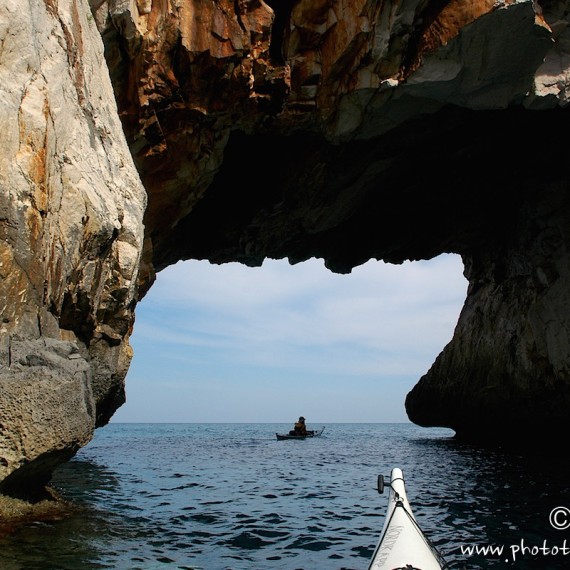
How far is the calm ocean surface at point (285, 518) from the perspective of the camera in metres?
8.34

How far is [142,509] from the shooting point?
41.0ft

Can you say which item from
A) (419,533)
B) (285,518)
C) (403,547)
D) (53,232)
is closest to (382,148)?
(285,518)

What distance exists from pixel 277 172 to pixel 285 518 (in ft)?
44.8

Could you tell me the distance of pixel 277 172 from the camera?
2144 centimetres

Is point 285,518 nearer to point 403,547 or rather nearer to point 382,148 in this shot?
point 403,547

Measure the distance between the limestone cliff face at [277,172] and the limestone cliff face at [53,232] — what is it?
0.13 feet

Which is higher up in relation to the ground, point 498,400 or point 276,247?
point 276,247

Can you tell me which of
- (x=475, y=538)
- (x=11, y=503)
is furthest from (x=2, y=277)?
(x=475, y=538)

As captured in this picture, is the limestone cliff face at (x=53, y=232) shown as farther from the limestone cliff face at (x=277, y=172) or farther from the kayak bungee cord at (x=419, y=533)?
the kayak bungee cord at (x=419, y=533)

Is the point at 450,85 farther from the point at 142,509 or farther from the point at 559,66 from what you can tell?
the point at 142,509

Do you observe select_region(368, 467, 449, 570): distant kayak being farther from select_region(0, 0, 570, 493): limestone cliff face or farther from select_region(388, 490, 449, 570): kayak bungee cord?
select_region(0, 0, 570, 493): limestone cliff face

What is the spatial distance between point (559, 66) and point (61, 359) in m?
17.7

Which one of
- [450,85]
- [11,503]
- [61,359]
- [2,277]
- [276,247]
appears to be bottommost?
[11,503]

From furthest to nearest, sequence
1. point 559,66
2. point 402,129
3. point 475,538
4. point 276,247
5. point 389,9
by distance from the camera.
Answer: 1. point 276,247
2. point 402,129
3. point 559,66
4. point 389,9
5. point 475,538
